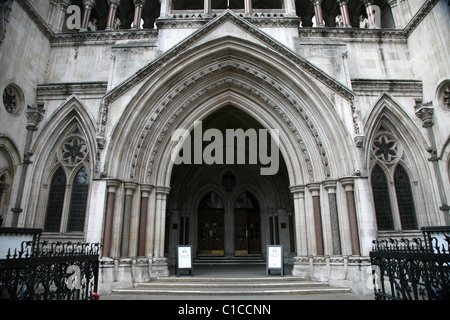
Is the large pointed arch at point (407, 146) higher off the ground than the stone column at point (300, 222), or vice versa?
the large pointed arch at point (407, 146)

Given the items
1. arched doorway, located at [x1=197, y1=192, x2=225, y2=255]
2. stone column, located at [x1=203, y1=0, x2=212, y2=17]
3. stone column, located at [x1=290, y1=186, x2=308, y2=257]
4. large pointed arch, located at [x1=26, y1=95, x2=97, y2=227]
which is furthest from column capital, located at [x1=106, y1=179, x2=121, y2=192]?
stone column, located at [x1=203, y1=0, x2=212, y2=17]

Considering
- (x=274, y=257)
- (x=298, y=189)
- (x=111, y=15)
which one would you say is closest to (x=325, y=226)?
(x=298, y=189)

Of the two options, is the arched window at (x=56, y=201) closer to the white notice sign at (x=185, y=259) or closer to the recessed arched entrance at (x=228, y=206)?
the white notice sign at (x=185, y=259)

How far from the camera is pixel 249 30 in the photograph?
12047mm

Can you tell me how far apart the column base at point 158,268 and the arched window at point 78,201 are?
3571 millimetres

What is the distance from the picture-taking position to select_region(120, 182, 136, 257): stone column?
10181 millimetres

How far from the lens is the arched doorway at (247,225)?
17.0 m

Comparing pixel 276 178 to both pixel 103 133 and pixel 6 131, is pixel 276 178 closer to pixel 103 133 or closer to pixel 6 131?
pixel 103 133

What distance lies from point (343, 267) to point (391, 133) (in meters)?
6.48

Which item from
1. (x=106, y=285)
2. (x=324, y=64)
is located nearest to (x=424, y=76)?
(x=324, y=64)

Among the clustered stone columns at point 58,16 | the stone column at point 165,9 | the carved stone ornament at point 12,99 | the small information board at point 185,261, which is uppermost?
the clustered stone columns at point 58,16

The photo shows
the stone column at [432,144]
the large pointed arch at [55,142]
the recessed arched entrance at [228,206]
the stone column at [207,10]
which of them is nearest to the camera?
the stone column at [432,144]

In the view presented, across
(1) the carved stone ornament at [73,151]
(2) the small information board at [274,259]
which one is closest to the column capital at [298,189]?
(2) the small information board at [274,259]

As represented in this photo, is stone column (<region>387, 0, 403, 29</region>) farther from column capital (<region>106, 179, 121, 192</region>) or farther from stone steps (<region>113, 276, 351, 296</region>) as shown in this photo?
column capital (<region>106, 179, 121, 192</region>)
